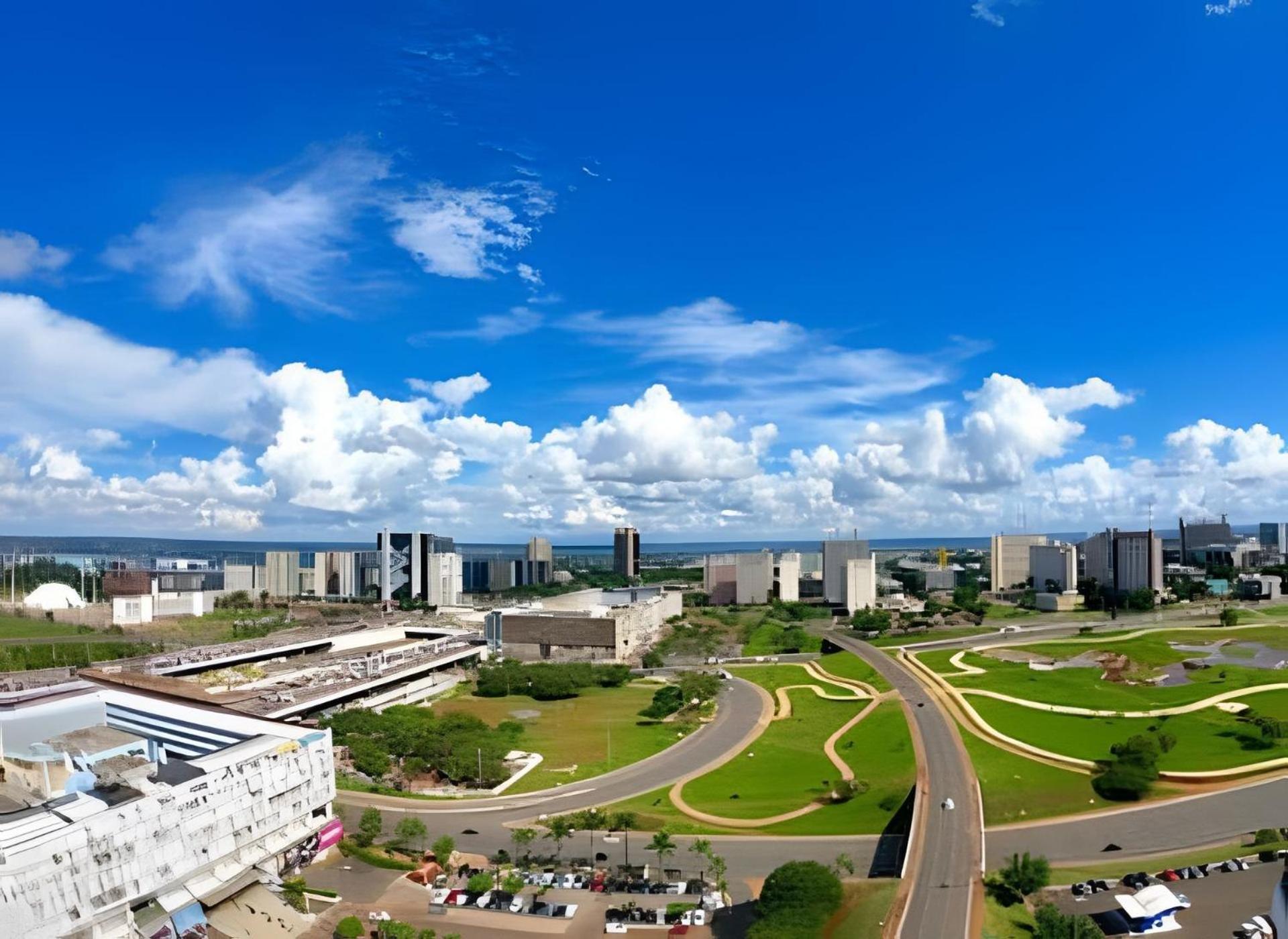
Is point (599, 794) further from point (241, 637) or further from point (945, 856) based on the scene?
point (241, 637)

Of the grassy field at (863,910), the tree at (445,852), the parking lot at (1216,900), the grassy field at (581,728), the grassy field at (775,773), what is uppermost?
the grassy field at (863,910)

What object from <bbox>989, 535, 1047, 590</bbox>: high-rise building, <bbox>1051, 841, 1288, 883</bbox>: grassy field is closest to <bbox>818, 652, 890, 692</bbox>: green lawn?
<bbox>1051, 841, 1288, 883</bbox>: grassy field

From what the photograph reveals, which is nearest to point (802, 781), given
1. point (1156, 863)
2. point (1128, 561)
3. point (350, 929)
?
point (1156, 863)

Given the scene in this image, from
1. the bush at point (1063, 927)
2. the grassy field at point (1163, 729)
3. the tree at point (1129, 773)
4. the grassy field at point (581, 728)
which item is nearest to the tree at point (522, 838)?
the grassy field at point (581, 728)

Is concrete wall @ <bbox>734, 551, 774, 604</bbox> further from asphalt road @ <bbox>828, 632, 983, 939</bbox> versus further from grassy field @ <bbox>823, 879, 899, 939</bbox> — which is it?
grassy field @ <bbox>823, 879, 899, 939</bbox>

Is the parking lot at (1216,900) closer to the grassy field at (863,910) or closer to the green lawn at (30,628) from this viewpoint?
the grassy field at (863,910)
